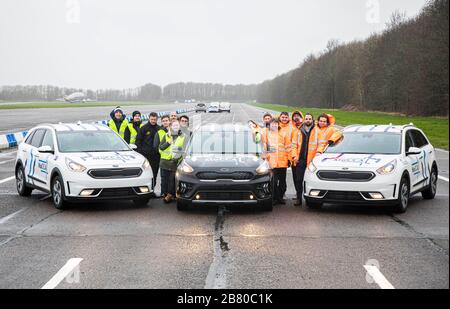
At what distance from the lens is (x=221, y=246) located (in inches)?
307

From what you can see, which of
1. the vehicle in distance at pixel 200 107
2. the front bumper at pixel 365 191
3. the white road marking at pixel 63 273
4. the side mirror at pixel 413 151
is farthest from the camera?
the vehicle in distance at pixel 200 107

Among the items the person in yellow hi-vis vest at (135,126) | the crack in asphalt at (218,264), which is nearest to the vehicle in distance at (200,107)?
the person in yellow hi-vis vest at (135,126)

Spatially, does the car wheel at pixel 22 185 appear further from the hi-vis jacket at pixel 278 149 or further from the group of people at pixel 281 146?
the hi-vis jacket at pixel 278 149

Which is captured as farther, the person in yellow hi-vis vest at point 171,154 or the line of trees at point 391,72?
the line of trees at point 391,72

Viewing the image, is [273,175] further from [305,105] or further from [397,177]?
[305,105]

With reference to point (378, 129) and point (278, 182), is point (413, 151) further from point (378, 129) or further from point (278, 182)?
point (278, 182)

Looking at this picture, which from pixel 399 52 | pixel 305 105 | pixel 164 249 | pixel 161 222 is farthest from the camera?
pixel 305 105

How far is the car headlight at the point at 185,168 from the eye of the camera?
10366 mm

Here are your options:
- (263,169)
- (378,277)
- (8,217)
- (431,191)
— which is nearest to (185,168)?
(263,169)

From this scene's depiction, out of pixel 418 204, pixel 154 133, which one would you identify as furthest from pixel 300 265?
pixel 154 133

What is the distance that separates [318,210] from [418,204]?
7.01 ft

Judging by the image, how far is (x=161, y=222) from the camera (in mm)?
9570

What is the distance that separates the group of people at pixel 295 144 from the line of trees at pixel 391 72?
2537 mm

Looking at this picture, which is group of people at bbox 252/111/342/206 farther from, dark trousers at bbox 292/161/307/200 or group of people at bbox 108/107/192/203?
group of people at bbox 108/107/192/203
